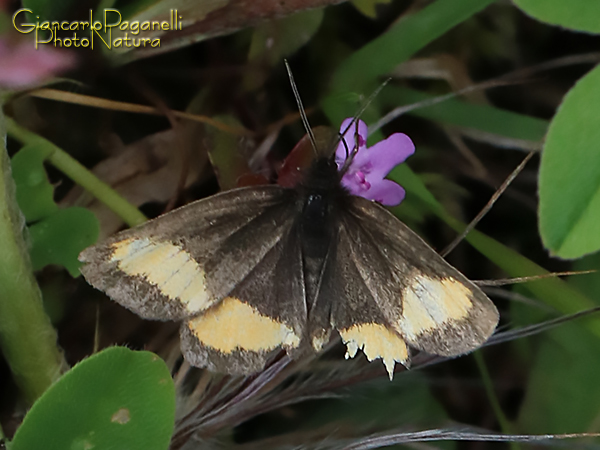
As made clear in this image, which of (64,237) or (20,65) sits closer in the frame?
(20,65)

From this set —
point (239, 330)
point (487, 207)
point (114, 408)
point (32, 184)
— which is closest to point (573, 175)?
point (487, 207)

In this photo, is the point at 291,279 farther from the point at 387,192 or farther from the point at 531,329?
the point at 531,329

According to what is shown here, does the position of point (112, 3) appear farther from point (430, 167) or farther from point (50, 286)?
point (430, 167)

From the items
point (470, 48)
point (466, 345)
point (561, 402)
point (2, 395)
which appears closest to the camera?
point (466, 345)

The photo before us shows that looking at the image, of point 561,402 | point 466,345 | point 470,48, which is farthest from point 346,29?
point 561,402

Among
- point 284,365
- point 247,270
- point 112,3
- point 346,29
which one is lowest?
point 284,365

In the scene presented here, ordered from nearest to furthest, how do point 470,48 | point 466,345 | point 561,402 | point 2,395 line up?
point 466,345 → point 2,395 → point 561,402 → point 470,48
